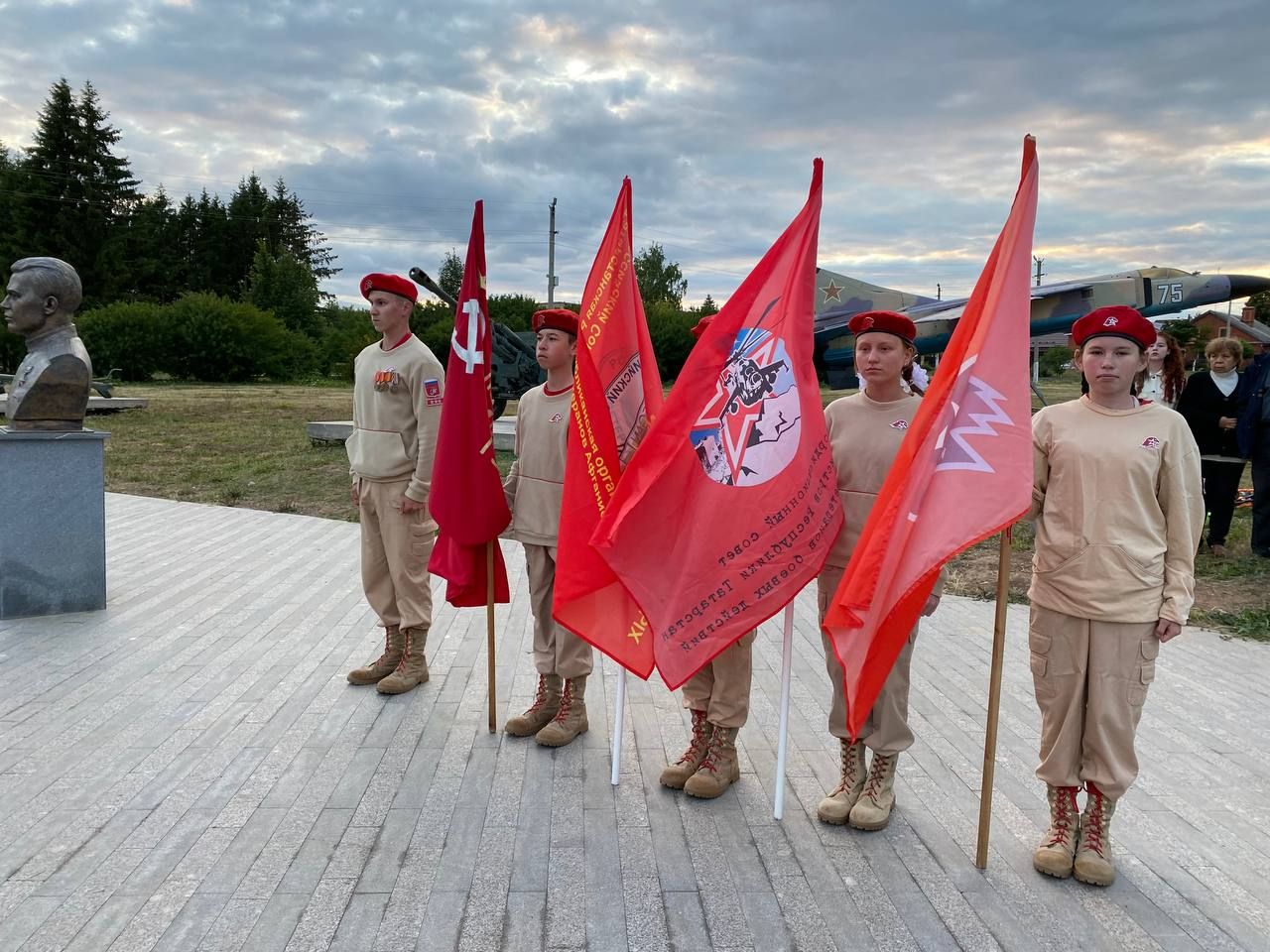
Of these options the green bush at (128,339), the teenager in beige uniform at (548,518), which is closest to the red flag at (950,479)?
the teenager in beige uniform at (548,518)

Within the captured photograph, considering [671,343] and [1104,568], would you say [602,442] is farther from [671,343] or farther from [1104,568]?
[671,343]

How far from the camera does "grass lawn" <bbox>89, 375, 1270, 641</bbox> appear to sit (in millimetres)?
7660

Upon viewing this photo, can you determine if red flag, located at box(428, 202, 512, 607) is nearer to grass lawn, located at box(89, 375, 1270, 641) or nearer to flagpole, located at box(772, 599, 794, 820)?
flagpole, located at box(772, 599, 794, 820)

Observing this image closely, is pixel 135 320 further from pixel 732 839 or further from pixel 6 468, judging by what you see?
pixel 732 839

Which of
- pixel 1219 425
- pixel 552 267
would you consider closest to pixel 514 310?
pixel 552 267

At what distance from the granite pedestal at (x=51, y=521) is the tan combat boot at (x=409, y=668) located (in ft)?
8.49

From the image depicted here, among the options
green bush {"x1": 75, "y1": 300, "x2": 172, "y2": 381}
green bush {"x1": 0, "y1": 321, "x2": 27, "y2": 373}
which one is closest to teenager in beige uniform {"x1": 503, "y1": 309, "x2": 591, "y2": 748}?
green bush {"x1": 75, "y1": 300, "x2": 172, "y2": 381}

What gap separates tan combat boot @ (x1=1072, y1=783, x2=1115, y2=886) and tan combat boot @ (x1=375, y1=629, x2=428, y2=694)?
10.7ft

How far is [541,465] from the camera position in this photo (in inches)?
172

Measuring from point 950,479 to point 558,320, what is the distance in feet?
6.61

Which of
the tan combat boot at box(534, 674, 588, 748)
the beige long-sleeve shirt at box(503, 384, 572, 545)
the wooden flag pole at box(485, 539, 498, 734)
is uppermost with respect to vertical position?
the beige long-sleeve shirt at box(503, 384, 572, 545)

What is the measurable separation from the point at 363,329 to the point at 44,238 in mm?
18031

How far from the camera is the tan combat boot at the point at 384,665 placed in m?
5.04

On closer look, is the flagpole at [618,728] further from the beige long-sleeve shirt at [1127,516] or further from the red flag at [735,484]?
the beige long-sleeve shirt at [1127,516]
